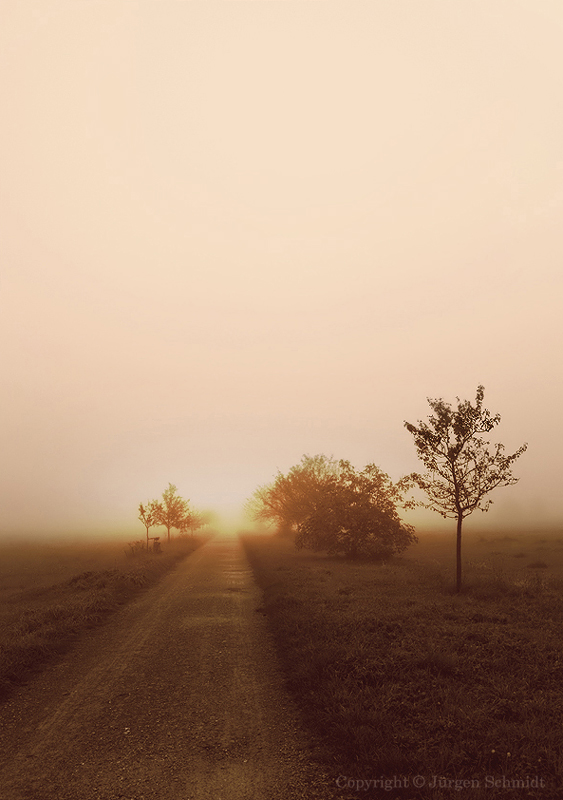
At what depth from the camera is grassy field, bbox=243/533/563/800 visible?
274 inches

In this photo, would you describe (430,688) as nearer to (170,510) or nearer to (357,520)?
(357,520)

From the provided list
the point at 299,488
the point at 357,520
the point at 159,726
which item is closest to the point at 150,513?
the point at 299,488

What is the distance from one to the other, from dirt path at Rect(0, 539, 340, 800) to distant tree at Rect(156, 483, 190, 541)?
155ft

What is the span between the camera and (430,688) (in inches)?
386

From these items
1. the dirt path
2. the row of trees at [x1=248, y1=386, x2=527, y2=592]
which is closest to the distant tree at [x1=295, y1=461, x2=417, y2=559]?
the row of trees at [x1=248, y1=386, x2=527, y2=592]

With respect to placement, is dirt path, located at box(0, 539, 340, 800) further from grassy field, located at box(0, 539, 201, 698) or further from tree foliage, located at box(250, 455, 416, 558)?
tree foliage, located at box(250, 455, 416, 558)

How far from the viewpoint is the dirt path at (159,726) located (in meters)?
6.95

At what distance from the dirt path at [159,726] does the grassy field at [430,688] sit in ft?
2.85

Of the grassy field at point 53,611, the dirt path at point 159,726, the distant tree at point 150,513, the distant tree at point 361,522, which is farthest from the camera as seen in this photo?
the distant tree at point 150,513

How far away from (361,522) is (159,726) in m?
33.4

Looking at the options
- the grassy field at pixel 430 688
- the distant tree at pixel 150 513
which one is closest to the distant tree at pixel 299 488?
the distant tree at pixel 150 513

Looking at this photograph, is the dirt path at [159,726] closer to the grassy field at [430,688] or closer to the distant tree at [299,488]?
the grassy field at [430,688]

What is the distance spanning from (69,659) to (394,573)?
21300 mm

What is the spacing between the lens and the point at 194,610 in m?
19.7
